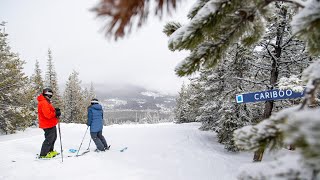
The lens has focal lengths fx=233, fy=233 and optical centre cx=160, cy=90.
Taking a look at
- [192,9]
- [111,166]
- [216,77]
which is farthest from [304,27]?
[216,77]

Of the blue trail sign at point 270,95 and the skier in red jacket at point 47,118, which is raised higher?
the blue trail sign at point 270,95

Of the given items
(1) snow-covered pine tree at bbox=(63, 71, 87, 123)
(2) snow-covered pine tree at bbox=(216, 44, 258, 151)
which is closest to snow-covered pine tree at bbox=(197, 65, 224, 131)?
(2) snow-covered pine tree at bbox=(216, 44, 258, 151)

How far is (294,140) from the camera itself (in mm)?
748

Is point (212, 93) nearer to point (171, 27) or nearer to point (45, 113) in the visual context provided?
point (45, 113)

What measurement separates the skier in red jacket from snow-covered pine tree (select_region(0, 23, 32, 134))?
14137mm

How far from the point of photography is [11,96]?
22438mm

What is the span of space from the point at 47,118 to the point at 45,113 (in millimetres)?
229

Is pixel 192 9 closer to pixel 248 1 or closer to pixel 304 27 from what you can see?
pixel 248 1

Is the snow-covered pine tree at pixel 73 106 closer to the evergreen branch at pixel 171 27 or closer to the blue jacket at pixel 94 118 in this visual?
the blue jacket at pixel 94 118

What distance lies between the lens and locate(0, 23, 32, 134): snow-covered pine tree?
20562 mm

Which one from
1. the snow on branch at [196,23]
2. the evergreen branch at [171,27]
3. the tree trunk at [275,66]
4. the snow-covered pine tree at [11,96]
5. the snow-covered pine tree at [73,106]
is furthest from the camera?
the snow-covered pine tree at [73,106]

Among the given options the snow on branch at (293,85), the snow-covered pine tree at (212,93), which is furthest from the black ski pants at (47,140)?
the snow-covered pine tree at (212,93)

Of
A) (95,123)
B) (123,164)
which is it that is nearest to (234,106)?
(123,164)

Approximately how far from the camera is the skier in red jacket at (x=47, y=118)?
25.0 feet
